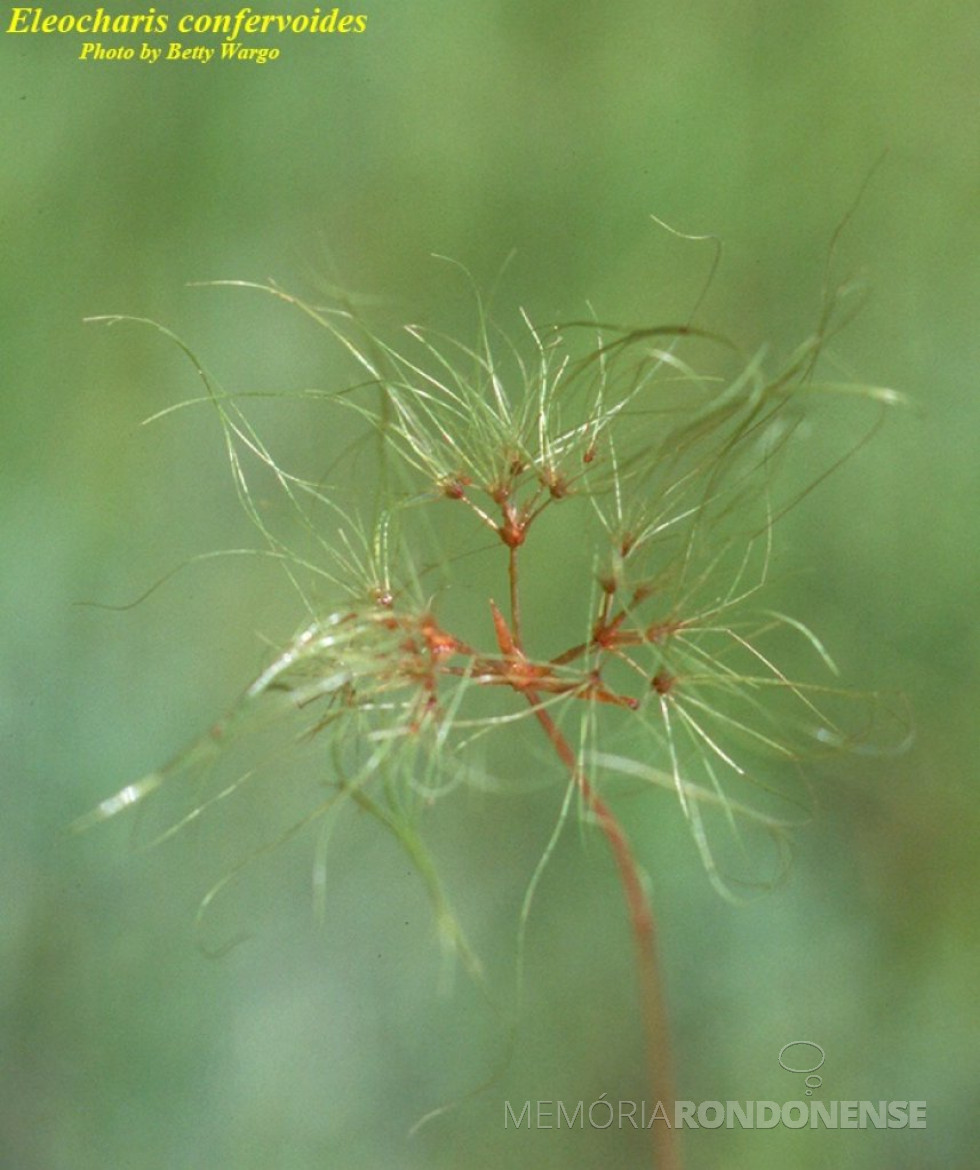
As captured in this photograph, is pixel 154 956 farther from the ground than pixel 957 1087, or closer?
farther from the ground

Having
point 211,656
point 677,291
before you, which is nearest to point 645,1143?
point 211,656

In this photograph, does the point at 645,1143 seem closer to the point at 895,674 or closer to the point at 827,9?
the point at 895,674

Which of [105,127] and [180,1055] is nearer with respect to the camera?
[180,1055]

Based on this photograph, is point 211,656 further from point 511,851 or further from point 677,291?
point 677,291

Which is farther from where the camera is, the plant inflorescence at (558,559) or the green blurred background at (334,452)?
the green blurred background at (334,452)

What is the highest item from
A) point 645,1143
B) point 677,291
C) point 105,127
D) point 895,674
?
point 105,127

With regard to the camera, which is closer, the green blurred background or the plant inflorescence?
the plant inflorescence
